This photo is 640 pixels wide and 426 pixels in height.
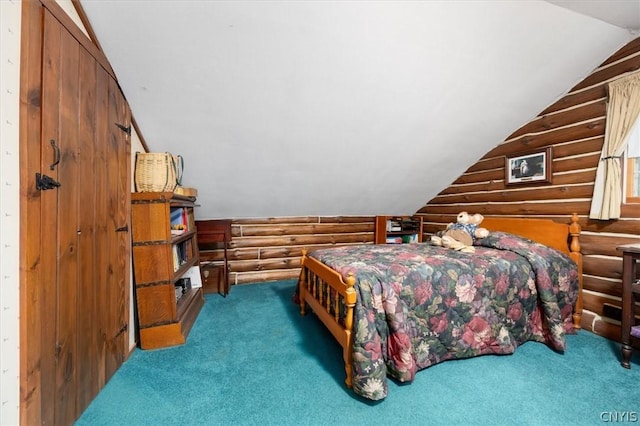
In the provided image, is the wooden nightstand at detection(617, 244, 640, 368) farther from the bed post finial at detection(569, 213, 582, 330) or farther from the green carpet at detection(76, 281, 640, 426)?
the bed post finial at detection(569, 213, 582, 330)

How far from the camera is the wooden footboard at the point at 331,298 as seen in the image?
69.1 inches

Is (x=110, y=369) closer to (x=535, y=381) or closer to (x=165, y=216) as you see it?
(x=165, y=216)

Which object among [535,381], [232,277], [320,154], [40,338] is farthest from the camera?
[232,277]

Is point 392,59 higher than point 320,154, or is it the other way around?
point 392,59

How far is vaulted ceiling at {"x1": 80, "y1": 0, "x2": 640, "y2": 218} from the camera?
5.95ft

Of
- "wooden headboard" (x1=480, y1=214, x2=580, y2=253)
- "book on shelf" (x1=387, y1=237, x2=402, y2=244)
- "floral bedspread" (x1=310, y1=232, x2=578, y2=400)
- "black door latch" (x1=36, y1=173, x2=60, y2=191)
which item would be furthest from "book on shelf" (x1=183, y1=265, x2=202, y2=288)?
"wooden headboard" (x1=480, y1=214, x2=580, y2=253)

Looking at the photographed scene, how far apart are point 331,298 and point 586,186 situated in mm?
2631

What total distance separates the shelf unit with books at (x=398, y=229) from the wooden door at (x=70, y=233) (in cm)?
363

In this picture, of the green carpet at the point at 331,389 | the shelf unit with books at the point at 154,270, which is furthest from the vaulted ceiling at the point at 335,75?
the green carpet at the point at 331,389
